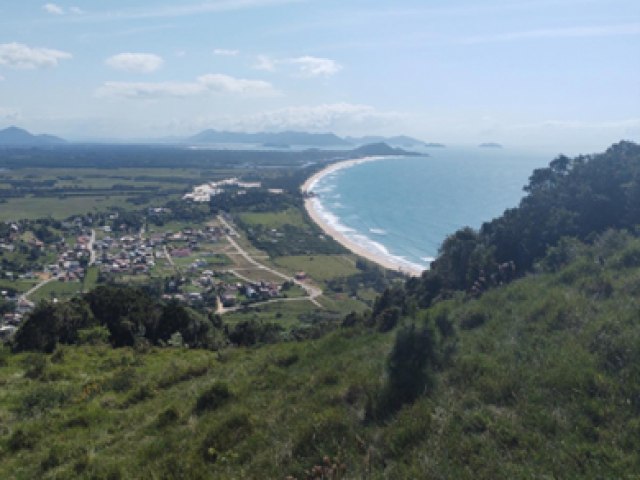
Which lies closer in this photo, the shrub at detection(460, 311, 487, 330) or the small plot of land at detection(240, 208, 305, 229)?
the shrub at detection(460, 311, 487, 330)

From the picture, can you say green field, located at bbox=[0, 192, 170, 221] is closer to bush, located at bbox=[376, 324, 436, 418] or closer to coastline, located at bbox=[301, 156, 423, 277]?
coastline, located at bbox=[301, 156, 423, 277]

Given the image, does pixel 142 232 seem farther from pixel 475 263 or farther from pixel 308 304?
pixel 475 263

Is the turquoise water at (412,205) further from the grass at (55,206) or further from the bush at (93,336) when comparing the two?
the grass at (55,206)

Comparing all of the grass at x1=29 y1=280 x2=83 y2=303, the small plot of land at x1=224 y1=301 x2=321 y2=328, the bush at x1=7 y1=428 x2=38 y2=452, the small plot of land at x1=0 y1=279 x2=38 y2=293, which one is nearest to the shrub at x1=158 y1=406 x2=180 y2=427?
the bush at x1=7 y1=428 x2=38 y2=452

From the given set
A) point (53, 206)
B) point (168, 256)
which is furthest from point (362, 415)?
point (53, 206)

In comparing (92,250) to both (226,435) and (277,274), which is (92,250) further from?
(226,435)
